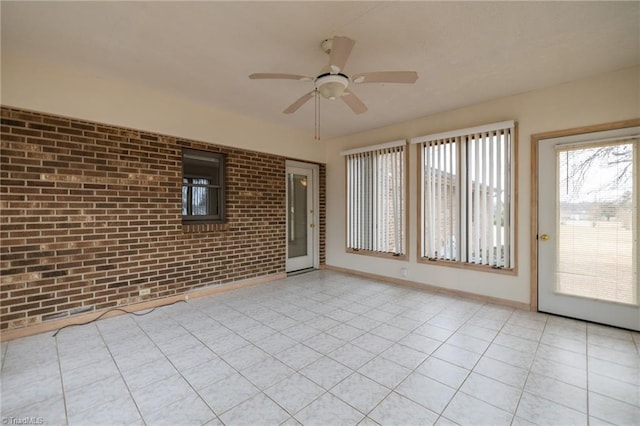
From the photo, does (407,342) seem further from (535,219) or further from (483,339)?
(535,219)

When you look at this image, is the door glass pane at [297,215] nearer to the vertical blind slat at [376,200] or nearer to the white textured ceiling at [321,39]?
the vertical blind slat at [376,200]

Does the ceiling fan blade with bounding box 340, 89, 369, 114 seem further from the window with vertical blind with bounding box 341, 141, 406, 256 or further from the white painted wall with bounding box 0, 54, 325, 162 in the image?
the white painted wall with bounding box 0, 54, 325, 162

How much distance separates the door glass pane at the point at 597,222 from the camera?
9.48 ft

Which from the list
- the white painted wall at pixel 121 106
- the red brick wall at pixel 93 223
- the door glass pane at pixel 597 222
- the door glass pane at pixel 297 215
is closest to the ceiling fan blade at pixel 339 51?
the white painted wall at pixel 121 106

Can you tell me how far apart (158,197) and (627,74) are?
17.9 feet

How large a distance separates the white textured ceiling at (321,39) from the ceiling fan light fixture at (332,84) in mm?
387

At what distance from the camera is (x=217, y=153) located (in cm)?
427

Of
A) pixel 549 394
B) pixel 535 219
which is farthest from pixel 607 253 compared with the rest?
pixel 549 394

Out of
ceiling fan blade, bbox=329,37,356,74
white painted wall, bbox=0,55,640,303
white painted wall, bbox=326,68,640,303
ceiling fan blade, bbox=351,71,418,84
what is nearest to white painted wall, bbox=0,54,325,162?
white painted wall, bbox=0,55,640,303

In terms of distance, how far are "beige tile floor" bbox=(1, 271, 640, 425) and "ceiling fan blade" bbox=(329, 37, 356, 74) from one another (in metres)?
2.33

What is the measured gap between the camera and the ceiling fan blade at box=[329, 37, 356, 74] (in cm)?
184

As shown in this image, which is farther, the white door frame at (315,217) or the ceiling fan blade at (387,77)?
the white door frame at (315,217)

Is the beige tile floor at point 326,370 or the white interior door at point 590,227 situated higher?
the white interior door at point 590,227

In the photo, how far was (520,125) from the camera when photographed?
11.5 ft
